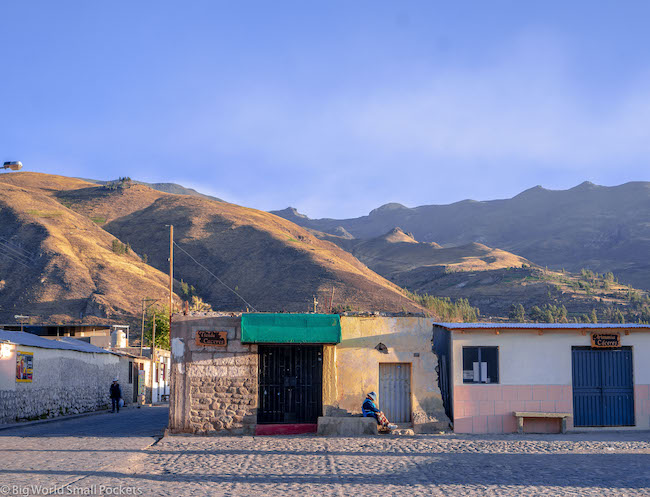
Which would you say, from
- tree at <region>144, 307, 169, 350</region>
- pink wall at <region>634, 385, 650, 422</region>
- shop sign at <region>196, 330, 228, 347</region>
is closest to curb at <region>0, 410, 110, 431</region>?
shop sign at <region>196, 330, 228, 347</region>

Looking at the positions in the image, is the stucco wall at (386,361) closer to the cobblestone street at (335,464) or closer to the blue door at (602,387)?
the cobblestone street at (335,464)

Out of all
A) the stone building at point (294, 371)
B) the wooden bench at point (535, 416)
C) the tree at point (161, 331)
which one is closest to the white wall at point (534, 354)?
the wooden bench at point (535, 416)

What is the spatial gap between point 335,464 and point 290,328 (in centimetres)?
556

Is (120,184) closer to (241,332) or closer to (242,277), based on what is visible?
(242,277)

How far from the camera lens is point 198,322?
58.1 ft

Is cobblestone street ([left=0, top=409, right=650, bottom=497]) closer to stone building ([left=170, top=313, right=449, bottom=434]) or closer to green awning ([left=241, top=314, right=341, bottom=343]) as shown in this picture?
stone building ([left=170, top=313, right=449, bottom=434])

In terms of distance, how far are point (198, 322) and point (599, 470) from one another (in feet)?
33.6

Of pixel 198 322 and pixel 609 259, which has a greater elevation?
pixel 609 259

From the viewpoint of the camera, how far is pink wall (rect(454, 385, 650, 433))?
18.1m

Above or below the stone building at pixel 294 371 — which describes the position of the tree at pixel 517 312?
above

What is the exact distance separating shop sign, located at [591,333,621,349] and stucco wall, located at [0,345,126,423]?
1795cm

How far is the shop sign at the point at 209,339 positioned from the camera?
57.7 ft

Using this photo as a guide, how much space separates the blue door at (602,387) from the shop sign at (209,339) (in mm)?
9762

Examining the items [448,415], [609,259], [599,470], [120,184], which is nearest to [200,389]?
[448,415]
